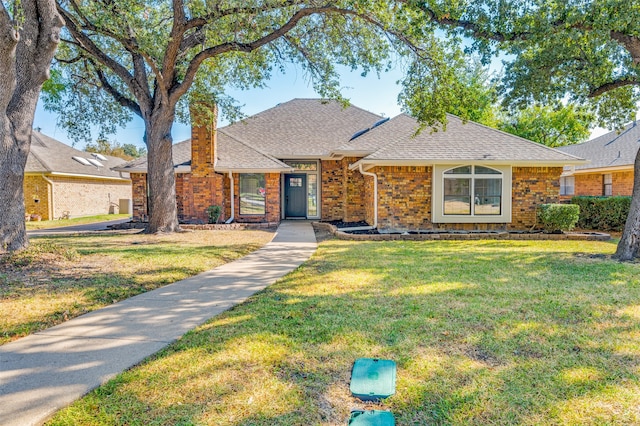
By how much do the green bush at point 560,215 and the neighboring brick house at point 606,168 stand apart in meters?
4.41

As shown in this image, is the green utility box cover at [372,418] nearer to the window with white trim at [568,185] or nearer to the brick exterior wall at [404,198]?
the brick exterior wall at [404,198]

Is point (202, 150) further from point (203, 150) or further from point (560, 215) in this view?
point (560, 215)

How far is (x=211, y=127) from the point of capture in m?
14.8

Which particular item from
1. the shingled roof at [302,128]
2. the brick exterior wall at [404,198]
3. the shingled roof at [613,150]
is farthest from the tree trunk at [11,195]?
the shingled roof at [613,150]

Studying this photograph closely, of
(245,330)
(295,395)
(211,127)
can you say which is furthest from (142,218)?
(295,395)

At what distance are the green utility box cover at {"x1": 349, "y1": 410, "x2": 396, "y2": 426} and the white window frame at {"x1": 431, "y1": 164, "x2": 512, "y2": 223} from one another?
11.0 meters

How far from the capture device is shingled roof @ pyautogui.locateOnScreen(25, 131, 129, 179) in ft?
64.5

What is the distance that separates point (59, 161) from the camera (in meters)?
21.5

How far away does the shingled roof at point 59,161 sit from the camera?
774 inches

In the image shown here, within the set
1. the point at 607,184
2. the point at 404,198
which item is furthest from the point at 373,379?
the point at 607,184

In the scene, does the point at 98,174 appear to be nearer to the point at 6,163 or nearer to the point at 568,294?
the point at 6,163

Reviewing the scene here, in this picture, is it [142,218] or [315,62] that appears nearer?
[315,62]

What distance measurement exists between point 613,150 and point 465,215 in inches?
436

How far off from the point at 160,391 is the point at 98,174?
24.7 m
